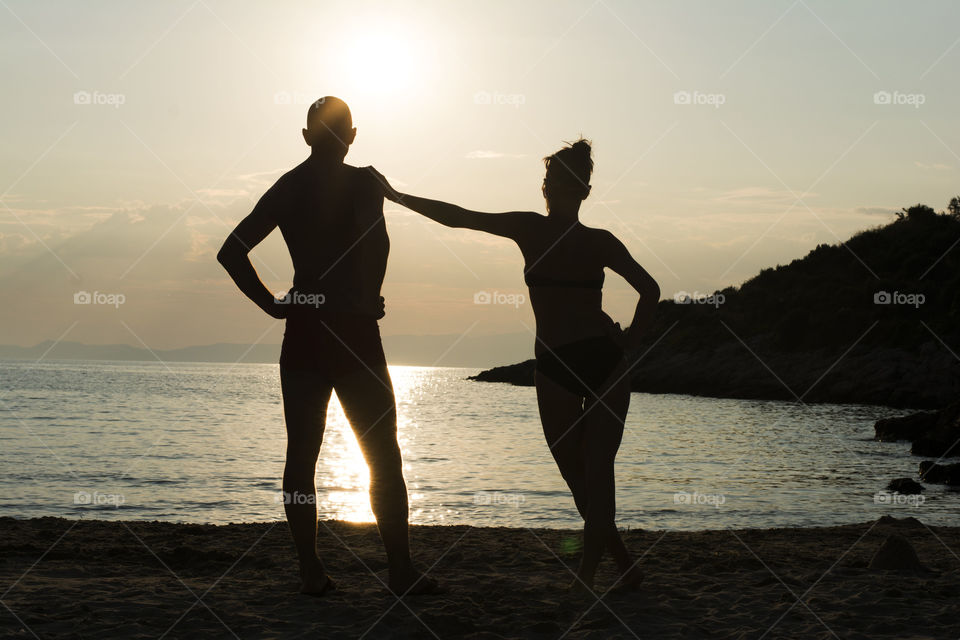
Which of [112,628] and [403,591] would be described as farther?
[403,591]

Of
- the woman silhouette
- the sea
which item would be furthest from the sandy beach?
the sea

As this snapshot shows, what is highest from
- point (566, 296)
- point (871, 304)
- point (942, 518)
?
point (871, 304)

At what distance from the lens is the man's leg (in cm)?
440

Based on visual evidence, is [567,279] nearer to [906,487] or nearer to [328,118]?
[328,118]

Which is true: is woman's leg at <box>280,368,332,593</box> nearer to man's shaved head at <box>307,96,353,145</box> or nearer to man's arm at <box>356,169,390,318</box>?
man's arm at <box>356,169,390,318</box>

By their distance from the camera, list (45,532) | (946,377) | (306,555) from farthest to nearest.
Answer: (946,377) < (45,532) < (306,555)

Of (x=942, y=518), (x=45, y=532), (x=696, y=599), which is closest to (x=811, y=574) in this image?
(x=696, y=599)

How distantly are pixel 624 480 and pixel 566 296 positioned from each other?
41.1ft

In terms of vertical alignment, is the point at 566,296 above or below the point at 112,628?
above

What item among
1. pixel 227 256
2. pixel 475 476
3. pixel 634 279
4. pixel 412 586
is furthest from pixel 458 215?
→ pixel 475 476

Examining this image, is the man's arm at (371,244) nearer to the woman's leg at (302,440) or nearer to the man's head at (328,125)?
the man's head at (328,125)

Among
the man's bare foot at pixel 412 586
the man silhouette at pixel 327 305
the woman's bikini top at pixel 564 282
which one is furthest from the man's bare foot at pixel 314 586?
the woman's bikini top at pixel 564 282

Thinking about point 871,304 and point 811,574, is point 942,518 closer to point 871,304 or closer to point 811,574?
point 811,574

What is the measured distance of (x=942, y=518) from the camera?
1195 centimetres
